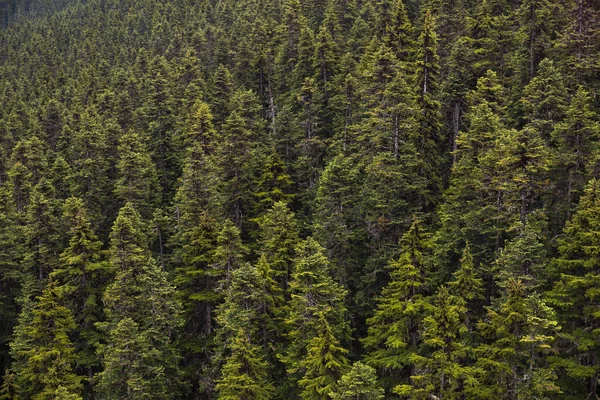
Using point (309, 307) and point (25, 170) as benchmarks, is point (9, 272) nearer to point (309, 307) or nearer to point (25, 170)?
point (25, 170)

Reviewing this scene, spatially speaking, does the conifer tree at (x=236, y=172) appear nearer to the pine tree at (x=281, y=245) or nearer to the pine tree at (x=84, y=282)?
the pine tree at (x=281, y=245)

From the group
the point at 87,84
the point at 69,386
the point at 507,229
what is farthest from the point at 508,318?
the point at 87,84

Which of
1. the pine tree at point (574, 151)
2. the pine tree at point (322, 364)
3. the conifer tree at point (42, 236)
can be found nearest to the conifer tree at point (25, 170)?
the conifer tree at point (42, 236)

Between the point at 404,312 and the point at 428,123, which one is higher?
the point at 428,123

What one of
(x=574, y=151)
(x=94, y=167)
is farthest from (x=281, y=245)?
(x=94, y=167)

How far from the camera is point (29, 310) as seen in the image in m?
36.8

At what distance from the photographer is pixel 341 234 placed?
37.0 meters

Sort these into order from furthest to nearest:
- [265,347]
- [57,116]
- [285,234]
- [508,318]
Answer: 1. [57,116]
2. [285,234]
3. [265,347]
4. [508,318]

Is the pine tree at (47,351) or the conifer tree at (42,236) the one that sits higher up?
the conifer tree at (42,236)

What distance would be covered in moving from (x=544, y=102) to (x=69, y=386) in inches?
1449

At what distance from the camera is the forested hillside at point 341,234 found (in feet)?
83.5

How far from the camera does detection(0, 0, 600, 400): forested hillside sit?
2545 centimetres

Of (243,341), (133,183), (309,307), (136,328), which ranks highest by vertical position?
(133,183)

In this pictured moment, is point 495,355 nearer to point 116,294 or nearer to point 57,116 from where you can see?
point 116,294
